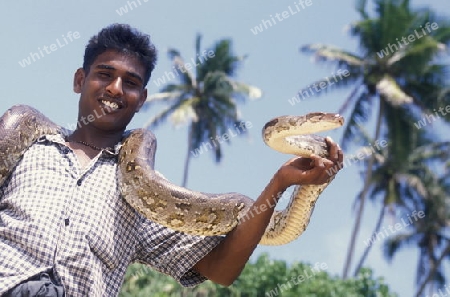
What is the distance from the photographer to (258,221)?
137 inches

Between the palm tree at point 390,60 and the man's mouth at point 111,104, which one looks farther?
the palm tree at point 390,60

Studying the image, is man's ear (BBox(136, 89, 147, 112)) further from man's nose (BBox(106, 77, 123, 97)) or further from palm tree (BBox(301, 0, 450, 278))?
palm tree (BBox(301, 0, 450, 278))

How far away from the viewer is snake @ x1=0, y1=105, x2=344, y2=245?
11.6ft

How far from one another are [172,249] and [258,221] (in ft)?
1.57

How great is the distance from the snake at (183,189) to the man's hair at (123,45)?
1.29ft

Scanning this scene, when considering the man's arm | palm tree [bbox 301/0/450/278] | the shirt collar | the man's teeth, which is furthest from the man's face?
palm tree [bbox 301/0/450/278]

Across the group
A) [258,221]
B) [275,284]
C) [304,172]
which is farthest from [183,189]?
[275,284]

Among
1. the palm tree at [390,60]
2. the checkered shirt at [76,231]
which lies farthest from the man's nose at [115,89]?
the palm tree at [390,60]

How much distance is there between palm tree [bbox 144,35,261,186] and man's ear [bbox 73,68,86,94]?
2750 cm

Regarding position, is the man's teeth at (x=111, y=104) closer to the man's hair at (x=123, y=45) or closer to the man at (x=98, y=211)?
the man at (x=98, y=211)

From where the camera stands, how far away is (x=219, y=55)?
1297 inches

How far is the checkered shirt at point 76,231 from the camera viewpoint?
10.0ft

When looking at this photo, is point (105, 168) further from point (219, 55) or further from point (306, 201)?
point (219, 55)

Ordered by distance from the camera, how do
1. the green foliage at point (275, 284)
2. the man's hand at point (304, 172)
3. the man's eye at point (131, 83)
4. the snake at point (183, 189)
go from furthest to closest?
the green foliage at point (275, 284) → the man's eye at point (131, 83) → the snake at point (183, 189) → the man's hand at point (304, 172)
